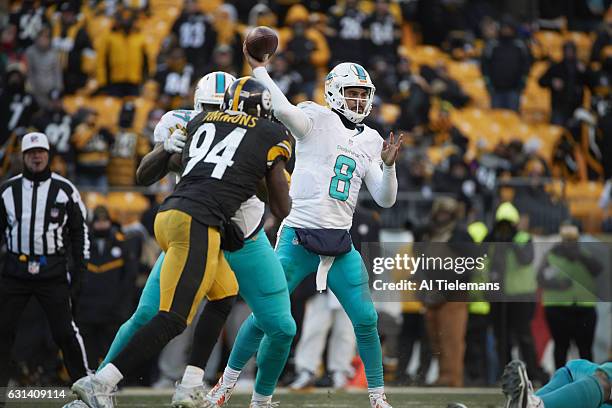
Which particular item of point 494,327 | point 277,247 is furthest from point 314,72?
point 277,247

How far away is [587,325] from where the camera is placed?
10234 millimetres

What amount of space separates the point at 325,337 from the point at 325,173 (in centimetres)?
388

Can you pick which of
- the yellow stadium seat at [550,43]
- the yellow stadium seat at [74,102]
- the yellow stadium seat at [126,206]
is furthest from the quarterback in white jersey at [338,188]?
the yellow stadium seat at [550,43]

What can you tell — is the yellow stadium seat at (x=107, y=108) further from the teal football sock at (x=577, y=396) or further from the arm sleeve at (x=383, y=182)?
the teal football sock at (x=577, y=396)

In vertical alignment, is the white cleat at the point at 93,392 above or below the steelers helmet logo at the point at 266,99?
below

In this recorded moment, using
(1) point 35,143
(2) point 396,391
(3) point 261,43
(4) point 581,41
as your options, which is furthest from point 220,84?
(4) point 581,41

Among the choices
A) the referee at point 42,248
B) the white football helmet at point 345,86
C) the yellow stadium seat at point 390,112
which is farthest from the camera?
the yellow stadium seat at point 390,112

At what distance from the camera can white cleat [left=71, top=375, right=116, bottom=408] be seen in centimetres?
577

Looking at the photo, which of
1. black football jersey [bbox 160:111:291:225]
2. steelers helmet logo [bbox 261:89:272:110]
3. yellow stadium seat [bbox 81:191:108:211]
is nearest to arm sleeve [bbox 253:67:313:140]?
steelers helmet logo [bbox 261:89:272:110]

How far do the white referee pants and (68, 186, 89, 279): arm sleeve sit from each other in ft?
8.44

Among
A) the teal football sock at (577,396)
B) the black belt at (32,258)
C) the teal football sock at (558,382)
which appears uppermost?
the black belt at (32,258)

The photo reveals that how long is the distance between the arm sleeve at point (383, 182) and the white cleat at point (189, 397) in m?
1.88

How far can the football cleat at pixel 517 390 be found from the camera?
19.7ft

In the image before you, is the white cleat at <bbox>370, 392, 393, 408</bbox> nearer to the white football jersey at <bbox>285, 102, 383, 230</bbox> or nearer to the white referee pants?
the white football jersey at <bbox>285, 102, 383, 230</bbox>
